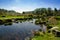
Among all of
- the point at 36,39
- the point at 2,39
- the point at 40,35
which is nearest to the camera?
the point at 36,39

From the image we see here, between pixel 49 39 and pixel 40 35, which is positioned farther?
pixel 40 35

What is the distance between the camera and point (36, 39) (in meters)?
17.6

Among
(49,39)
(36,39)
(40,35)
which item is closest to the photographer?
(49,39)

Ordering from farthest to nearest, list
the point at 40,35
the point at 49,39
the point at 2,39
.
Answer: the point at 2,39, the point at 40,35, the point at 49,39

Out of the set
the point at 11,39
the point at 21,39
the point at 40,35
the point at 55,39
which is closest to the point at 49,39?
the point at 55,39

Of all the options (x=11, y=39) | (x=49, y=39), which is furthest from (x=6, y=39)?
(x=49, y=39)

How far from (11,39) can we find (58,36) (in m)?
7.27

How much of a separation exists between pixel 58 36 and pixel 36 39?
3.17m

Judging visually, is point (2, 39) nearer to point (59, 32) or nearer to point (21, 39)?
point (21, 39)

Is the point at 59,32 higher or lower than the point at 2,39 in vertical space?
higher

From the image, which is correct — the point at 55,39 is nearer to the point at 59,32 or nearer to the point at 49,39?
the point at 49,39

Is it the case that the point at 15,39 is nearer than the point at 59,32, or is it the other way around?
the point at 59,32

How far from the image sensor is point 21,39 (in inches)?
787

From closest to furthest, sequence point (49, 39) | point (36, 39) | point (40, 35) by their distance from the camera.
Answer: point (49, 39)
point (36, 39)
point (40, 35)
